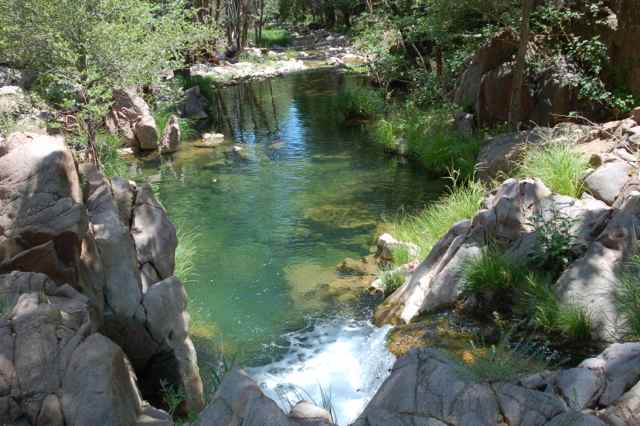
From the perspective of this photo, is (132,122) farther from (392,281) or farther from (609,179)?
(609,179)

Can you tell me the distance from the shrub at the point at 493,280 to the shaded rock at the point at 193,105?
15.9 metres

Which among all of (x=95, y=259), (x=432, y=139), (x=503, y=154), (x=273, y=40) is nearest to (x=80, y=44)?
(x=95, y=259)

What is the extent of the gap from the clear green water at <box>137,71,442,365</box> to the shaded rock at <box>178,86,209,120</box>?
2.20ft

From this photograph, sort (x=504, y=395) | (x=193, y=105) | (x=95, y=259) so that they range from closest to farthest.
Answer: (x=504, y=395)
(x=95, y=259)
(x=193, y=105)

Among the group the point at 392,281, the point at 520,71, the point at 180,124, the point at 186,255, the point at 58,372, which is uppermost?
the point at 520,71

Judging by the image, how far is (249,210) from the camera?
12523 millimetres

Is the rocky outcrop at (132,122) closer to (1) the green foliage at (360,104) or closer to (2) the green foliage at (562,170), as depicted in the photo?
(1) the green foliage at (360,104)

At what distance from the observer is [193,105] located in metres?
22.0

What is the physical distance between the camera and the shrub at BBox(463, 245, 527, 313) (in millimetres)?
7051

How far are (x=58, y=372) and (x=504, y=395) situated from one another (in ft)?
10.2

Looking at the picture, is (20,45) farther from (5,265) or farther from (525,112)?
(525,112)

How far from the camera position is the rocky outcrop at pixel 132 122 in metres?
16.9

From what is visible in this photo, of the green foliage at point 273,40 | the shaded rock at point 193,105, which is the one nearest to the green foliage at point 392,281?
the shaded rock at point 193,105

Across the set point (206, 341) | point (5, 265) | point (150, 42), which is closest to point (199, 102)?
point (150, 42)
